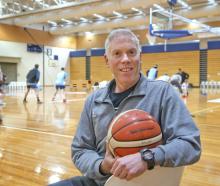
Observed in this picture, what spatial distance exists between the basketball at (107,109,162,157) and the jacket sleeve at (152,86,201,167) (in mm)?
56

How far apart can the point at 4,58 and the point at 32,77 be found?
13533 millimetres

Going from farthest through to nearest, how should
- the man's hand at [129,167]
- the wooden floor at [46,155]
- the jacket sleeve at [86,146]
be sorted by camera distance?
the wooden floor at [46,155], the jacket sleeve at [86,146], the man's hand at [129,167]

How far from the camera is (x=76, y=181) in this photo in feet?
5.48

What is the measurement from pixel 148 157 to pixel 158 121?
0.95 ft

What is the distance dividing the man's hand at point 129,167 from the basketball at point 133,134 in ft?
0.25

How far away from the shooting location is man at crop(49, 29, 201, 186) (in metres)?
1.34

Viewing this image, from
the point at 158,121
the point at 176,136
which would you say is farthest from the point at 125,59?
the point at 176,136

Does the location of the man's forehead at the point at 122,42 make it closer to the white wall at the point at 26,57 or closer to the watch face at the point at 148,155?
the watch face at the point at 148,155

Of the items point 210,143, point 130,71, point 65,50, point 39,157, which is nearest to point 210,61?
point 65,50

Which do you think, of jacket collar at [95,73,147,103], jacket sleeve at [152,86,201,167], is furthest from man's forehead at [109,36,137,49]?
jacket sleeve at [152,86,201,167]

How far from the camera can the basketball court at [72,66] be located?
3.62 meters

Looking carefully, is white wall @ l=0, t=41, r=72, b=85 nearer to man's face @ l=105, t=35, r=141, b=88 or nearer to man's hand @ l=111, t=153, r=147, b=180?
man's face @ l=105, t=35, r=141, b=88

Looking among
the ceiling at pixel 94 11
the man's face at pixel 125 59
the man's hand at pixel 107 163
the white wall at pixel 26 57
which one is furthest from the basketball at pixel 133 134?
the white wall at pixel 26 57

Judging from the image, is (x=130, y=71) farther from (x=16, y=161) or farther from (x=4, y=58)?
(x=4, y=58)
